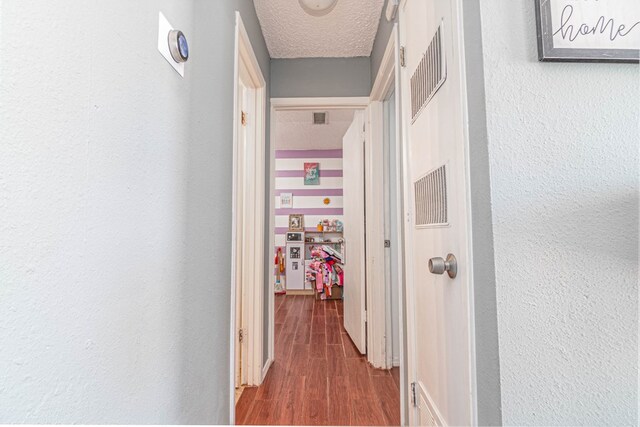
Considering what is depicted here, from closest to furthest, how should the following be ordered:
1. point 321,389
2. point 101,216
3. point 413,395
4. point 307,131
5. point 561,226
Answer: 1. point 101,216
2. point 561,226
3. point 413,395
4. point 321,389
5. point 307,131

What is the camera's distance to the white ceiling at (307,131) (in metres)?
4.14

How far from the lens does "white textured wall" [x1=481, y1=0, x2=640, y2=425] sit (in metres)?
0.73

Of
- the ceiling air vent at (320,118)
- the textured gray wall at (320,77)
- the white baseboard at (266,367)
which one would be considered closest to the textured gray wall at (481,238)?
the white baseboard at (266,367)

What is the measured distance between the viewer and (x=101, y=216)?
0.61m

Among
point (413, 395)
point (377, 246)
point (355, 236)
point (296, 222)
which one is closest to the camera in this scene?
point (413, 395)

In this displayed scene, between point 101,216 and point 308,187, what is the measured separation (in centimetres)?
506

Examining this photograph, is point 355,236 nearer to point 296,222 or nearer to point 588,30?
point 588,30

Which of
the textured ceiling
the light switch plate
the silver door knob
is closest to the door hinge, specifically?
the silver door knob

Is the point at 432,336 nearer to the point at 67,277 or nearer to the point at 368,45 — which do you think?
the point at 67,277

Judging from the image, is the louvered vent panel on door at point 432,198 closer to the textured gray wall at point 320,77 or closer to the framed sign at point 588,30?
the framed sign at point 588,30

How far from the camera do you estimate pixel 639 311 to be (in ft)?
2.40

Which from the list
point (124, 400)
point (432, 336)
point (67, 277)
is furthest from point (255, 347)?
point (67, 277)

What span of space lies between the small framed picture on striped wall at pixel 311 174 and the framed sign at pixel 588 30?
487cm

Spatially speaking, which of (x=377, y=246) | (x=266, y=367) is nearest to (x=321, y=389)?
(x=266, y=367)
